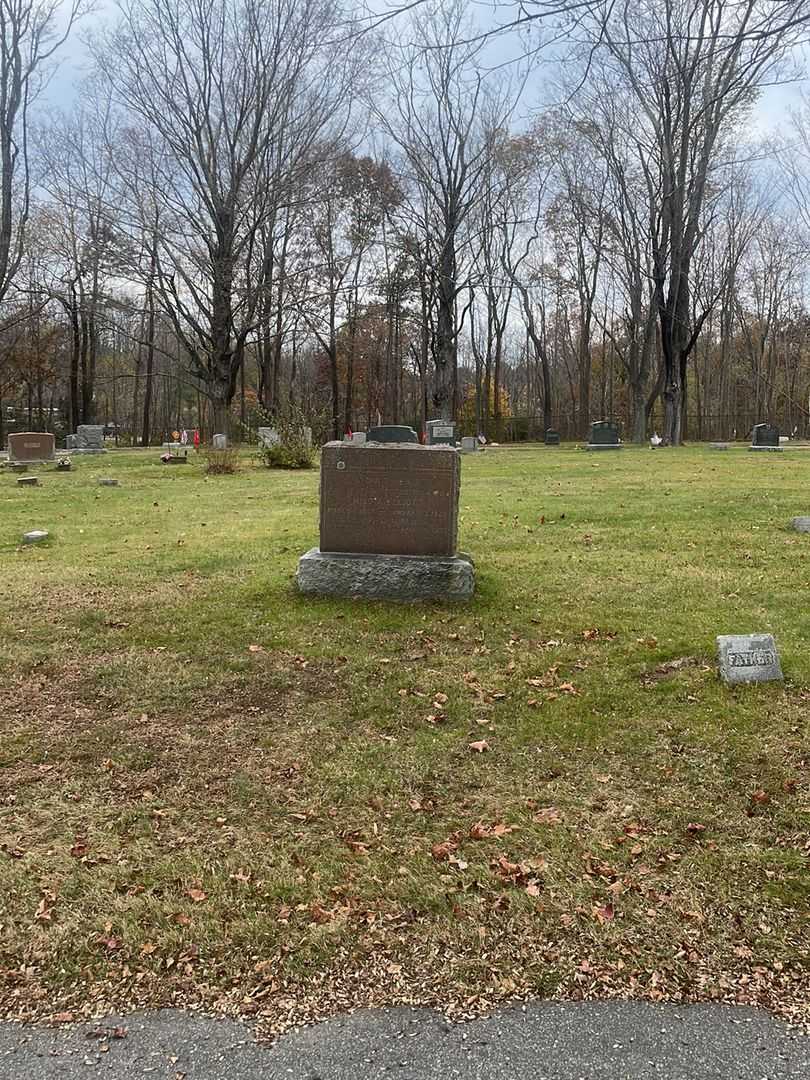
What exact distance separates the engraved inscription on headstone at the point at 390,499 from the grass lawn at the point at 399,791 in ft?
1.93

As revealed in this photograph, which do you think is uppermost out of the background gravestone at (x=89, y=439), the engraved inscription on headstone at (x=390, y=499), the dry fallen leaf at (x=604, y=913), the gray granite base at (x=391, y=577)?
the background gravestone at (x=89, y=439)

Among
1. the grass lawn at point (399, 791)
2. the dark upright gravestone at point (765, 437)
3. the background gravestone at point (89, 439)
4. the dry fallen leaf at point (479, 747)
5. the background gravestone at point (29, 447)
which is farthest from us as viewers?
the background gravestone at point (89, 439)

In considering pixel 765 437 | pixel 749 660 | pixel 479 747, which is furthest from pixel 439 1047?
pixel 765 437

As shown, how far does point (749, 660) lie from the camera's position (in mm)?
4262

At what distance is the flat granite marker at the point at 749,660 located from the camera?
4211 millimetres

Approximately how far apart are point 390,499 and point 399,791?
3.02 meters

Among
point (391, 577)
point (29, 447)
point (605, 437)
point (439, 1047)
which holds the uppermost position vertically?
point (605, 437)

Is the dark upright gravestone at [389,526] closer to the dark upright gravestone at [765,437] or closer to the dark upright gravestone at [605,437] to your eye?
the dark upright gravestone at [605,437]

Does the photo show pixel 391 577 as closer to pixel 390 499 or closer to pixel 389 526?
pixel 389 526

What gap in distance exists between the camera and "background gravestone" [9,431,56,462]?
20.1 m

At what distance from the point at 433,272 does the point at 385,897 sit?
3194cm

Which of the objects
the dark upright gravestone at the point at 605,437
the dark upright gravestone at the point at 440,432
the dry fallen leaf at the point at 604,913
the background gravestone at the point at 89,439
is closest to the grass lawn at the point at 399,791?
the dry fallen leaf at the point at 604,913

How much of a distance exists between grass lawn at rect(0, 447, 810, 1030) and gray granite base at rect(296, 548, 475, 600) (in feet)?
0.65

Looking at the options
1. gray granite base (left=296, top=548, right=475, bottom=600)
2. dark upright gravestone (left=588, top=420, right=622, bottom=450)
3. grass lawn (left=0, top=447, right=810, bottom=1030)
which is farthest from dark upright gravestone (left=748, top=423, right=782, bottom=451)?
gray granite base (left=296, top=548, right=475, bottom=600)
